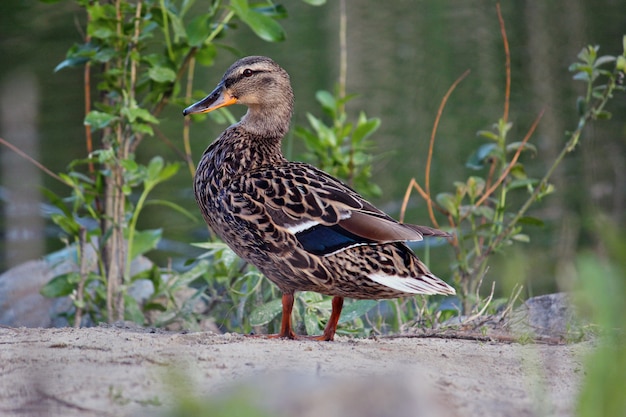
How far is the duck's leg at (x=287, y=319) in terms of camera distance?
4397 mm

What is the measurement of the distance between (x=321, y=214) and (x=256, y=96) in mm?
1104

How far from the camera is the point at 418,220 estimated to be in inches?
334

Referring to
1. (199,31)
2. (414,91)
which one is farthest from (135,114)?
(414,91)

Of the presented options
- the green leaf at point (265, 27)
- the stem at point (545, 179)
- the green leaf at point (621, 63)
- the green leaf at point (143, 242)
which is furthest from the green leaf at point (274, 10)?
the green leaf at point (621, 63)

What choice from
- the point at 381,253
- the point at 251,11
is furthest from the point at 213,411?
the point at 251,11

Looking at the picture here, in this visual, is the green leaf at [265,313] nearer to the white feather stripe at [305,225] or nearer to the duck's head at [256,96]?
the white feather stripe at [305,225]

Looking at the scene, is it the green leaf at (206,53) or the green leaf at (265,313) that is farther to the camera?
the green leaf at (206,53)

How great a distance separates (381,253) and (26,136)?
1668 mm

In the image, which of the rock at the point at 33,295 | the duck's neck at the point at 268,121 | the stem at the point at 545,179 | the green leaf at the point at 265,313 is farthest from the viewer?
the rock at the point at 33,295

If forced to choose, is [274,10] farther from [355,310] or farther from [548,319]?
[548,319]

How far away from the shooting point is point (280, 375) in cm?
276

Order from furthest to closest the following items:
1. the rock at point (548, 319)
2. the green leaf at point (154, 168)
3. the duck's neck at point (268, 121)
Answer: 1. the green leaf at point (154, 168)
2. the duck's neck at point (268, 121)
3. the rock at point (548, 319)

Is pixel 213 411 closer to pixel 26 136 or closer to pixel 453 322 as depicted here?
pixel 26 136

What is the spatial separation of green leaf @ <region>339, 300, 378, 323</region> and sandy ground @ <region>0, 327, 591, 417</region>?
0.63 meters
